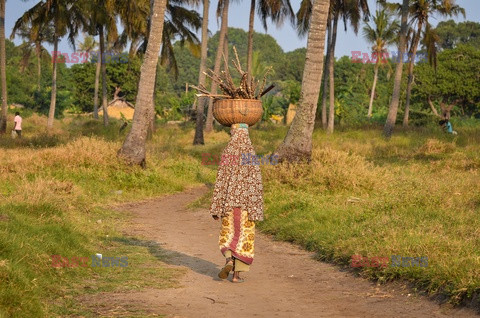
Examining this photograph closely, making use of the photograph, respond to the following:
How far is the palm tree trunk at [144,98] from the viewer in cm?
1766

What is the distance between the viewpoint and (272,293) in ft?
24.3

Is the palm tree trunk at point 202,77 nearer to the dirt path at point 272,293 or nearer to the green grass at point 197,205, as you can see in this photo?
the green grass at point 197,205

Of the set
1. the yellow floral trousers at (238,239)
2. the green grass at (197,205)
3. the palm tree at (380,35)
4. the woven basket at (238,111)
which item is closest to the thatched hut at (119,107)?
the palm tree at (380,35)

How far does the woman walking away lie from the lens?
7.95 metres

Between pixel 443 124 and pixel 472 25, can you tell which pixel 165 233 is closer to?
pixel 443 124

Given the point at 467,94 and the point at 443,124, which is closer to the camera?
the point at 443,124

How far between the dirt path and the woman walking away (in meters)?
0.34

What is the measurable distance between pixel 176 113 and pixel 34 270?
48978 millimetres

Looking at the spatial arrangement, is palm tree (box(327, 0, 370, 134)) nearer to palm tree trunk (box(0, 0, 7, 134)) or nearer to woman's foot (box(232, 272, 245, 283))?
palm tree trunk (box(0, 0, 7, 134))

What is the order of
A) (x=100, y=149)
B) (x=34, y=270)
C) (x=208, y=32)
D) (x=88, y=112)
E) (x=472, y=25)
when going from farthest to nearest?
(x=472, y=25) → (x=88, y=112) → (x=208, y=32) → (x=100, y=149) → (x=34, y=270)

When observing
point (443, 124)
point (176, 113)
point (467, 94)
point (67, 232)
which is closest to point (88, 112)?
point (176, 113)

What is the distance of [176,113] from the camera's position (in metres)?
55.6

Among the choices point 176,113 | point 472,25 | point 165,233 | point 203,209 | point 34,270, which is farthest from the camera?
point 472,25

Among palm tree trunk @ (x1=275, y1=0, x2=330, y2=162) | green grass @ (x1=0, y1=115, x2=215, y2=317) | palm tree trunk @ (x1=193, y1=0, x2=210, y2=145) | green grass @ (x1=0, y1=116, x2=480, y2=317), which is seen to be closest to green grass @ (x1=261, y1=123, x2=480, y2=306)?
green grass @ (x1=0, y1=116, x2=480, y2=317)
